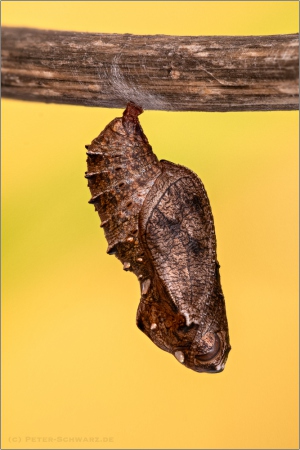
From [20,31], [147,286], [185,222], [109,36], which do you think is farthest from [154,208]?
[20,31]

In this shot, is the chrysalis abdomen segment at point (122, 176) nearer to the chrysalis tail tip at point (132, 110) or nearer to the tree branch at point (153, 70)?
the chrysalis tail tip at point (132, 110)

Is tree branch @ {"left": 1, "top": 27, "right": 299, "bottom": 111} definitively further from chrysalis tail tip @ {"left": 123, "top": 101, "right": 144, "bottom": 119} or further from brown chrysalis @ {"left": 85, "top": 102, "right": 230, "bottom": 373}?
brown chrysalis @ {"left": 85, "top": 102, "right": 230, "bottom": 373}

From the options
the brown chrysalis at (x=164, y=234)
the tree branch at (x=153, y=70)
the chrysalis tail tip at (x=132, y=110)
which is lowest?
the brown chrysalis at (x=164, y=234)

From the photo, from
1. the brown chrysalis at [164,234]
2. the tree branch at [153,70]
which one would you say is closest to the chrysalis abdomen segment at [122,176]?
the brown chrysalis at [164,234]

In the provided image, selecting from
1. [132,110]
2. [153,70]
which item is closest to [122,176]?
[132,110]

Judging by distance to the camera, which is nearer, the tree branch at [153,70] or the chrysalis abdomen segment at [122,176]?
the tree branch at [153,70]

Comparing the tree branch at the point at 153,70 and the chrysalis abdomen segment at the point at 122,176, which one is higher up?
the tree branch at the point at 153,70

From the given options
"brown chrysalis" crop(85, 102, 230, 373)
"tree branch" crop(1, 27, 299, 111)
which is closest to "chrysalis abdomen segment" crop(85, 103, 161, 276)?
"brown chrysalis" crop(85, 102, 230, 373)

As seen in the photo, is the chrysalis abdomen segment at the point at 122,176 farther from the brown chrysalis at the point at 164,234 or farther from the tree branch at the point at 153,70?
the tree branch at the point at 153,70
